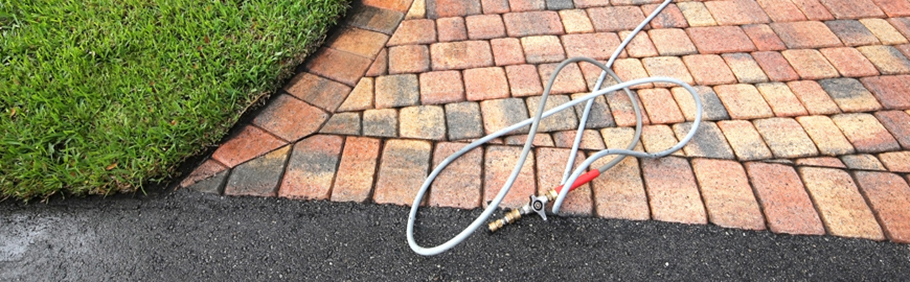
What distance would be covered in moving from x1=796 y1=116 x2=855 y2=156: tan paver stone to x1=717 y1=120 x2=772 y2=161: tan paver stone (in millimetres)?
192

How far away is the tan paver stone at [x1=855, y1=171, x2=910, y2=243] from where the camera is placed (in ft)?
5.35

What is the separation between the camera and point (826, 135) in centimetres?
192

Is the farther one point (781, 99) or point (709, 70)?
point (709, 70)

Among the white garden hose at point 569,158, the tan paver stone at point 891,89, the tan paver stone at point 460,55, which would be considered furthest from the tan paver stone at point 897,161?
the tan paver stone at point 460,55

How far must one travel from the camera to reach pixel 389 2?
2648 mm

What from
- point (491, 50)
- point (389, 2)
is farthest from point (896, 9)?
point (389, 2)

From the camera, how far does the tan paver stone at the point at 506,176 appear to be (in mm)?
1743

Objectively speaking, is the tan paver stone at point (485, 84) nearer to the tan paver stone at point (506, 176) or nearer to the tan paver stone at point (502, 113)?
the tan paver stone at point (502, 113)

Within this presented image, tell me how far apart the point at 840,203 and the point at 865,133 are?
40 centimetres

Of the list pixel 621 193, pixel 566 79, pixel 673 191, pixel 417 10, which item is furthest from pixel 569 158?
pixel 417 10

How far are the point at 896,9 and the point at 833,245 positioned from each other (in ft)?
5.29

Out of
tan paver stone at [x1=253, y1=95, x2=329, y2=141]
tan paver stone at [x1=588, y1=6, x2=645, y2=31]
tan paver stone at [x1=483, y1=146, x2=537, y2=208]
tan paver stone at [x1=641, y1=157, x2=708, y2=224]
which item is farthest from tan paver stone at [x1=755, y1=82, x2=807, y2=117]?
tan paver stone at [x1=253, y1=95, x2=329, y2=141]

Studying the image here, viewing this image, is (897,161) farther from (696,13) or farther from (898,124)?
(696,13)

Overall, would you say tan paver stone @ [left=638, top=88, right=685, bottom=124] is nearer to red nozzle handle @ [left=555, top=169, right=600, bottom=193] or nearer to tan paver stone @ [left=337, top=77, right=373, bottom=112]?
red nozzle handle @ [left=555, top=169, right=600, bottom=193]
